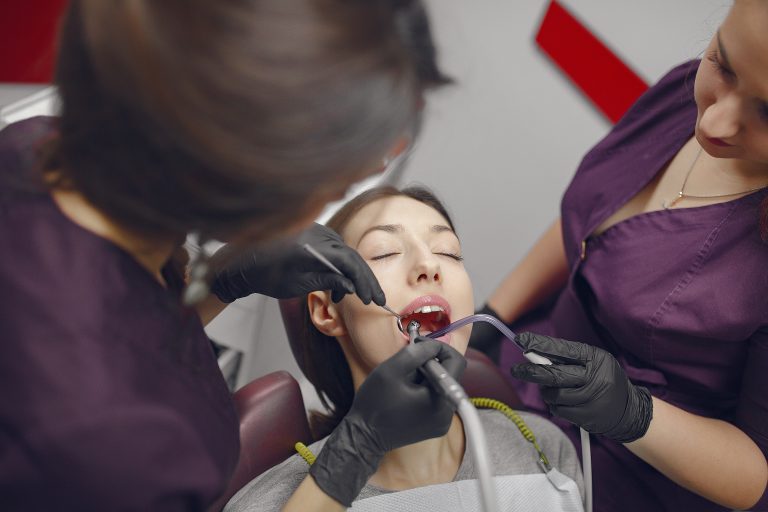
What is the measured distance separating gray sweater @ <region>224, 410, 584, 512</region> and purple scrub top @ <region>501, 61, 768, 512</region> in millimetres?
110

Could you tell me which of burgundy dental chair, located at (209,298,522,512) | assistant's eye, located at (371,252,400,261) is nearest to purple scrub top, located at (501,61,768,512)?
assistant's eye, located at (371,252,400,261)

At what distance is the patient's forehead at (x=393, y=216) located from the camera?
113 cm

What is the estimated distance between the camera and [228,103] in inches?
21.5

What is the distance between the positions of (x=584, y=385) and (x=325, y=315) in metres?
0.47

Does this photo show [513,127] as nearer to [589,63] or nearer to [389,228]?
[589,63]

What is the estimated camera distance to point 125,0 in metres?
0.55

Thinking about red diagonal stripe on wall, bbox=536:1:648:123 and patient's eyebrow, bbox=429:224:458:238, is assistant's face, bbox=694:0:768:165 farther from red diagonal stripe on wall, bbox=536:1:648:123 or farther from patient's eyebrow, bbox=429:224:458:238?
red diagonal stripe on wall, bbox=536:1:648:123

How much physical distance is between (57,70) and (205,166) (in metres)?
0.21

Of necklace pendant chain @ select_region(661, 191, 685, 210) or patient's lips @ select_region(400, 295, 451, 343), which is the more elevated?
necklace pendant chain @ select_region(661, 191, 685, 210)

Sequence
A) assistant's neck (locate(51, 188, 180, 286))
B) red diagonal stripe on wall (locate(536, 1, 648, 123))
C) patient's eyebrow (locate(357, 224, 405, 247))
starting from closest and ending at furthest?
assistant's neck (locate(51, 188, 180, 286)) < patient's eyebrow (locate(357, 224, 405, 247)) < red diagonal stripe on wall (locate(536, 1, 648, 123))

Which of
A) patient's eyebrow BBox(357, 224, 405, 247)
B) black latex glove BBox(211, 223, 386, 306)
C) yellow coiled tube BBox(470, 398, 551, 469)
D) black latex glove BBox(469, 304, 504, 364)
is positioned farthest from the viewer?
black latex glove BBox(469, 304, 504, 364)

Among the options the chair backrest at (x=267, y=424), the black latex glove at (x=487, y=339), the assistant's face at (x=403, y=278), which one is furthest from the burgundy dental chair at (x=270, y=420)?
the black latex glove at (x=487, y=339)

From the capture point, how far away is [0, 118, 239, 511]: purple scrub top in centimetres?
61

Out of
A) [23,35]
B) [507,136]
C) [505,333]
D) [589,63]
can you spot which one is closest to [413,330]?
[505,333]
